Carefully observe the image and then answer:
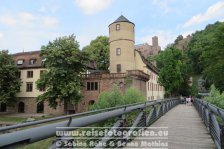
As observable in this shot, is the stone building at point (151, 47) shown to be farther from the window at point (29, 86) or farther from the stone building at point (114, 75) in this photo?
the window at point (29, 86)

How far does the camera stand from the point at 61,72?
112 ft

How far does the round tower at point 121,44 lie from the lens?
38.6 meters

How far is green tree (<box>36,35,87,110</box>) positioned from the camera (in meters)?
34.2

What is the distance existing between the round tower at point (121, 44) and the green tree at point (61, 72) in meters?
5.66

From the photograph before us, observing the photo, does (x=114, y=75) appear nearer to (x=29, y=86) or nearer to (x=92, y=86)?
(x=92, y=86)

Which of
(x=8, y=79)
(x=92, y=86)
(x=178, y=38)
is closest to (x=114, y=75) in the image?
(x=92, y=86)

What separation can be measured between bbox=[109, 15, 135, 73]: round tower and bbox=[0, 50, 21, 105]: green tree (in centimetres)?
1685

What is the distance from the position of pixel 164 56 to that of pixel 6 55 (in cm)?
2781

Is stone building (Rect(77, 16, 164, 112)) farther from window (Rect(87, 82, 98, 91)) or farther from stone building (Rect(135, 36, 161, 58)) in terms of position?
stone building (Rect(135, 36, 161, 58))

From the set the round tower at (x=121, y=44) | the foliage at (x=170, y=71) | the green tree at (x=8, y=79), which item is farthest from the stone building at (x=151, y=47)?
the green tree at (x=8, y=79)

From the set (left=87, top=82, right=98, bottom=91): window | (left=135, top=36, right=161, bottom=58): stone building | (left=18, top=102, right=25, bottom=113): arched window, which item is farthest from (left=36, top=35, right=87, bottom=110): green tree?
(left=135, top=36, right=161, bottom=58): stone building

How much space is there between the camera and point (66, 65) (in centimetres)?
3556

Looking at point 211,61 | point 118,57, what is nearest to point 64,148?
point 118,57

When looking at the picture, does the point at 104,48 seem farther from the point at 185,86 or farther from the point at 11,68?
the point at 185,86
